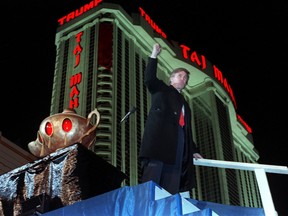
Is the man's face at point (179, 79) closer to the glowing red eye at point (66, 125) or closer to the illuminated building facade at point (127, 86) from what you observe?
the glowing red eye at point (66, 125)

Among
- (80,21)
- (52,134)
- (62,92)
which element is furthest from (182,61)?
(52,134)

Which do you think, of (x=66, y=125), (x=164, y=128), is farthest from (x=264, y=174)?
(x=66, y=125)

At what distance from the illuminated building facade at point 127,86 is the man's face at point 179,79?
1102 inches

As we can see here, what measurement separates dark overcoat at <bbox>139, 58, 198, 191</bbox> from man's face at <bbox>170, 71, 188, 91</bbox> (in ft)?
0.16

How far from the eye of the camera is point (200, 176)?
55156 mm

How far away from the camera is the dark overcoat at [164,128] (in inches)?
144

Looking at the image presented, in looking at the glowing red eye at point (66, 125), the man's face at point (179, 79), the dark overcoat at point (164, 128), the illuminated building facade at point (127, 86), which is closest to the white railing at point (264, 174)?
the dark overcoat at point (164, 128)

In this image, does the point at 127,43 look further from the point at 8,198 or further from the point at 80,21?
the point at 8,198

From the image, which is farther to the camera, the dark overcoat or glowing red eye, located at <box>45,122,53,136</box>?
glowing red eye, located at <box>45,122,53,136</box>

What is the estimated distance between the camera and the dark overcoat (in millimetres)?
3650

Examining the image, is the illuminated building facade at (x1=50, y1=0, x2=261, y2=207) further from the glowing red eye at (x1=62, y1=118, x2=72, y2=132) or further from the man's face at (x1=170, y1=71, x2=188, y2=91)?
the man's face at (x1=170, y1=71, x2=188, y2=91)

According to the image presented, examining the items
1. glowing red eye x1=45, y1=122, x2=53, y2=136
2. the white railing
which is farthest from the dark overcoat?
glowing red eye x1=45, y1=122, x2=53, y2=136

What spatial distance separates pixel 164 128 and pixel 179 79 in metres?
0.53

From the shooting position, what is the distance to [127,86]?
1670 inches
